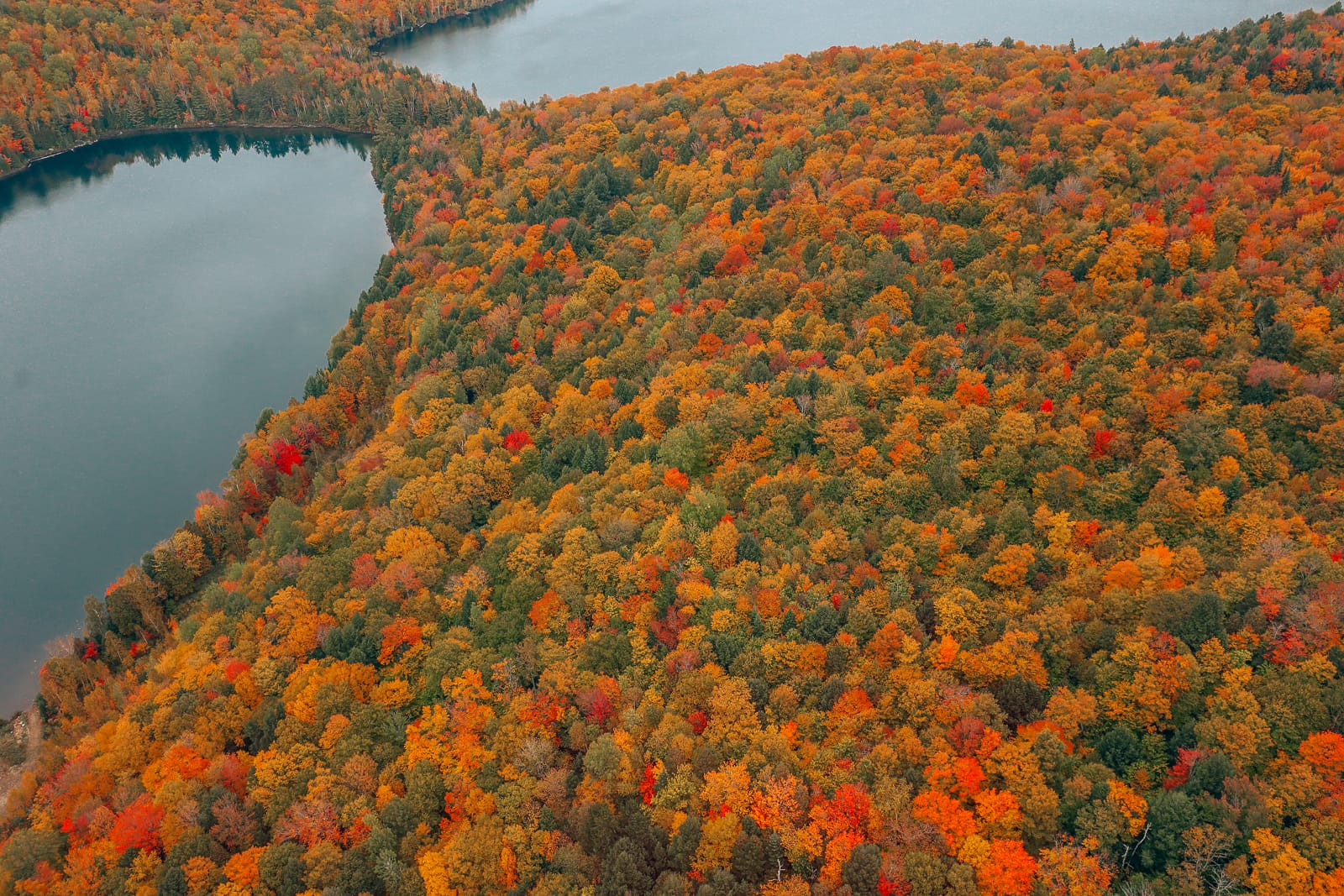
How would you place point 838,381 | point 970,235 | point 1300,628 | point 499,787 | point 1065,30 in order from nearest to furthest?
point 1300,628 → point 499,787 → point 838,381 → point 970,235 → point 1065,30

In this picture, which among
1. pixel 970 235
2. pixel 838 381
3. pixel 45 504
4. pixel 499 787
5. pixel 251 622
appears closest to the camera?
pixel 499 787

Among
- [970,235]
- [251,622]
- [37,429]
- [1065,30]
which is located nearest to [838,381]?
[970,235]

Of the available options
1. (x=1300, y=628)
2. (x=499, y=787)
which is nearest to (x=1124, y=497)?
(x=1300, y=628)

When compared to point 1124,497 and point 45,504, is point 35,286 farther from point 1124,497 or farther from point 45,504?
point 1124,497

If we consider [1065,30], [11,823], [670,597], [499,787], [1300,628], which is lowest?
[11,823]

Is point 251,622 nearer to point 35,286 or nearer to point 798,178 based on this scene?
point 798,178

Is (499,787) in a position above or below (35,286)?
below

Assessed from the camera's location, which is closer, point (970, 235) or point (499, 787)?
point (499, 787)
